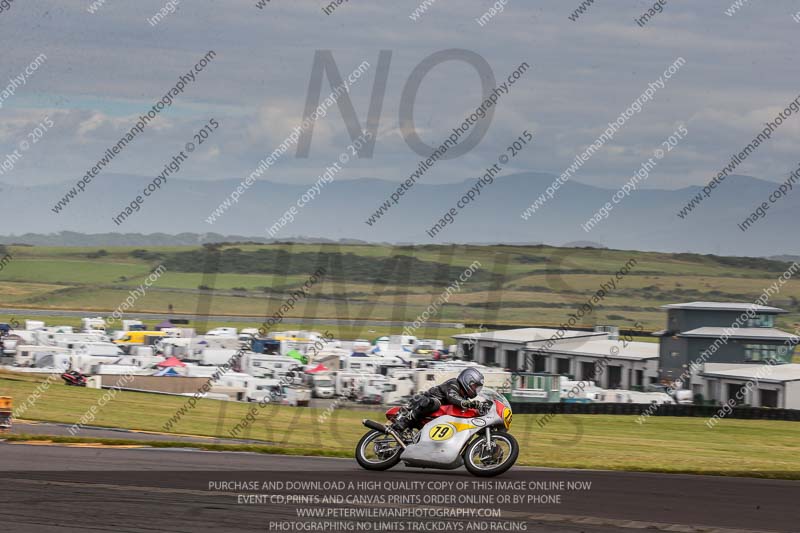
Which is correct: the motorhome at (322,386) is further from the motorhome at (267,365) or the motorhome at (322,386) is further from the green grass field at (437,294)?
the green grass field at (437,294)

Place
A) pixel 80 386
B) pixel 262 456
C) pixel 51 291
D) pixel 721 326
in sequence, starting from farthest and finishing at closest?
pixel 51 291 → pixel 721 326 → pixel 80 386 → pixel 262 456

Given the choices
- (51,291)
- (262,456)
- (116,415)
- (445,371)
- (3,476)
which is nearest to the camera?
(3,476)

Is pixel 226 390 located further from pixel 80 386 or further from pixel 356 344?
pixel 356 344

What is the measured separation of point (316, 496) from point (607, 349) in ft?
196

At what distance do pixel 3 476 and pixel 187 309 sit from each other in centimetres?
14395

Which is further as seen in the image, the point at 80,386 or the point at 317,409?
the point at 80,386

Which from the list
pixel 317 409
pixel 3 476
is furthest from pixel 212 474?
pixel 317 409

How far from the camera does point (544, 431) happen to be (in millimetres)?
36094

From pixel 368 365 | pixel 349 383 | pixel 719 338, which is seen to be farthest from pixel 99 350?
pixel 719 338

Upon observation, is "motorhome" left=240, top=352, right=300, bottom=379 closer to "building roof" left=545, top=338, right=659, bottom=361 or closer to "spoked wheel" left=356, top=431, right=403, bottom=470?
"building roof" left=545, top=338, right=659, bottom=361

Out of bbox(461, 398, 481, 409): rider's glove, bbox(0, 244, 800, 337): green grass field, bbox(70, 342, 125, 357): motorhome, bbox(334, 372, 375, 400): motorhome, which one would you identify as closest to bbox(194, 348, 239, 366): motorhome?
bbox(70, 342, 125, 357): motorhome

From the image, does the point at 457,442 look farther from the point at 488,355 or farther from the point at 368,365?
the point at 488,355

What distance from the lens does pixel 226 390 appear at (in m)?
48.5

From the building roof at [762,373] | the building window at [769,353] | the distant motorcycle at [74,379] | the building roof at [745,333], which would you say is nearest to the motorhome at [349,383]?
the distant motorcycle at [74,379]
